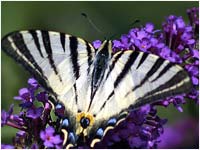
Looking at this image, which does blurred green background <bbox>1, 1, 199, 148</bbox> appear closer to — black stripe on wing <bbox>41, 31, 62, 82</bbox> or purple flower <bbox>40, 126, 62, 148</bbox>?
black stripe on wing <bbox>41, 31, 62, 82</bbox>

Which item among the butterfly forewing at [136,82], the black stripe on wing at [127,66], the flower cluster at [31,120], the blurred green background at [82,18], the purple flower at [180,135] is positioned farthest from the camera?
the purple flower at [180,135]

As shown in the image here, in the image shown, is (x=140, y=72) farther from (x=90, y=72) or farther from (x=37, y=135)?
(x=37, y=135)

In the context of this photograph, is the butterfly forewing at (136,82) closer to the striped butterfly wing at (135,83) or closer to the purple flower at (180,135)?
the striped butterfly wing at (135,83)

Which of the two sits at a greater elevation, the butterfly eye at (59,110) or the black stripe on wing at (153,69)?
the black stripe on wing at (153,69)

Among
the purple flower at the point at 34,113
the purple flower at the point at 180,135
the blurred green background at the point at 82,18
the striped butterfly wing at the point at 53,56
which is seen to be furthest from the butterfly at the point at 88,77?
the purple flower at the point at 180,135

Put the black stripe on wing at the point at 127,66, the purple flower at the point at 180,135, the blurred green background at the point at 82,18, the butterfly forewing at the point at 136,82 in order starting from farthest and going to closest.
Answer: the purple flower at the point at 180,135 < the blurred green background at the point at 82,18 < the black stripe on wing at the point at 127,66 < the butterfly forewing at the point at 136,82

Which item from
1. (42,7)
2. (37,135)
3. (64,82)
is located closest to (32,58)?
(64,82)

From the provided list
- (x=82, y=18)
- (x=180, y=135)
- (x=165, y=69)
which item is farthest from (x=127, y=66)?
(x=82, y=18)

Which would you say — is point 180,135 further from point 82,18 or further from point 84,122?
point 84,122
